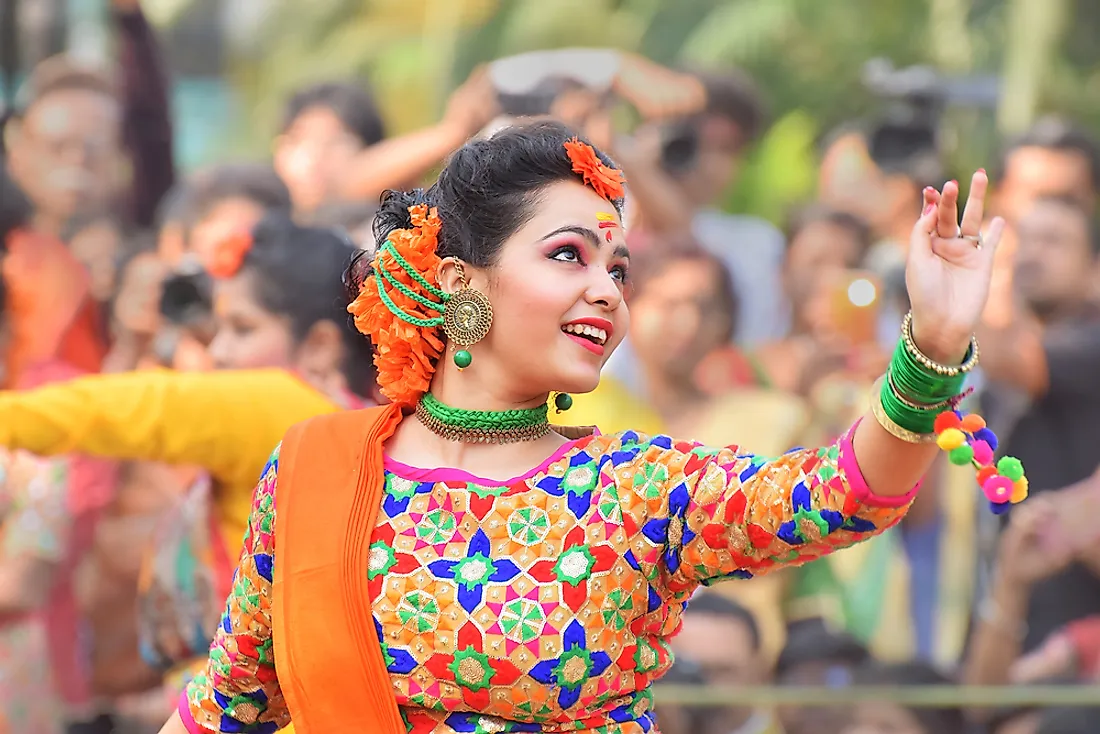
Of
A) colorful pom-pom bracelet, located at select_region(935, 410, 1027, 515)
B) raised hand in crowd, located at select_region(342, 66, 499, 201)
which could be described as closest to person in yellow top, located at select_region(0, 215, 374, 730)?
colorful pom-pom bracelet, located at select_region(935, 410, 1027, 515)

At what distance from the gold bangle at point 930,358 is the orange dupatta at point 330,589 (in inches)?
29.5

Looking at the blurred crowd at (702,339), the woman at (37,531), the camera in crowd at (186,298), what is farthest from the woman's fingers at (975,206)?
the woman at (37,531)

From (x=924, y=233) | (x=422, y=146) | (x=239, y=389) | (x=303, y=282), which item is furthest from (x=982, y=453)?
(x=422, y=146)

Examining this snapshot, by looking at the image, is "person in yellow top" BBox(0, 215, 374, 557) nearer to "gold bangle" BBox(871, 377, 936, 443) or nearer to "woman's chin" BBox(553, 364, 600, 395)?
"woman's chin" BBox(553, 364, 600, 395)

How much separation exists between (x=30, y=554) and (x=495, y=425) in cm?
358

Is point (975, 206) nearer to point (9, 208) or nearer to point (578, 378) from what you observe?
point (578, 378)

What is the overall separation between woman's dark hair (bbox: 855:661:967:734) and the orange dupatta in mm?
3660

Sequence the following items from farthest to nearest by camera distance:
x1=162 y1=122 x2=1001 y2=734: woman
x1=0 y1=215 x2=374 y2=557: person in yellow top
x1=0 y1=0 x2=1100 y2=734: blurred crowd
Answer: x1=0 y1=0 x2=1100 y2=734: blurred crowd → x1=0 y1=215 x2=374 y2=557: person in yellow top → x1=162 y1=122 x2=1001 y2=734: woman

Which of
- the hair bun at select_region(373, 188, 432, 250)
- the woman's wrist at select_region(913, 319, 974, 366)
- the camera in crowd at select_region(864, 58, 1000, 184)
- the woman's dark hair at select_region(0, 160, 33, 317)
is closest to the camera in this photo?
the woman's wrist at select_region(913, 319, 974, 366)

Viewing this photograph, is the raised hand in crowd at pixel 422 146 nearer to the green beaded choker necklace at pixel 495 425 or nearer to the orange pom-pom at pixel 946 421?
the green beaded choker necklace at pixel 495 425

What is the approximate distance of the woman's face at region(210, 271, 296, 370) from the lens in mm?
3725

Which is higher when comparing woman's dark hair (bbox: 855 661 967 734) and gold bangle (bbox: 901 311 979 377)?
gold bangle (bbox: 901 311 979 377)

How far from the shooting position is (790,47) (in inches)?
225

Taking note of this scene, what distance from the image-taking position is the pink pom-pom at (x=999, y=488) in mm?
1772
